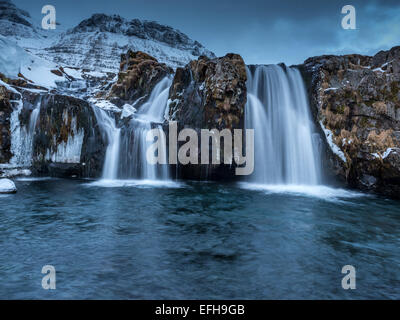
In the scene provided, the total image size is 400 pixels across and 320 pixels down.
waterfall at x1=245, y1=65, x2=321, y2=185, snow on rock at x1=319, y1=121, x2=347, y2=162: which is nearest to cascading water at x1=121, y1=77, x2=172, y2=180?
waterfall at x1=245, y1=65, x2=321, y2=185

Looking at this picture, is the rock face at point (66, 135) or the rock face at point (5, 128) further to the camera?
the rock face at point (66, 135)

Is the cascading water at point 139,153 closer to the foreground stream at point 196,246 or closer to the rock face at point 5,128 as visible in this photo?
the foreground stream at point 196,246

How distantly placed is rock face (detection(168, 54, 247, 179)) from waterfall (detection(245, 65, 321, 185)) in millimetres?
1185

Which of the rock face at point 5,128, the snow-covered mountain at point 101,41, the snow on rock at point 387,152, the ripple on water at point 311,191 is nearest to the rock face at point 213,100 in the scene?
the ripple on water at point 311,191

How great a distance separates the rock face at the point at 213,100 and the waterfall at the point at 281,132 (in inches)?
46.6

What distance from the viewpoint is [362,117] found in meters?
14.2

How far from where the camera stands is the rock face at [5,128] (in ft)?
51.3

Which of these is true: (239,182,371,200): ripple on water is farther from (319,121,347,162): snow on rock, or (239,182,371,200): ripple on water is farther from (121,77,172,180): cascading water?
(121,77,172,180): cascading water

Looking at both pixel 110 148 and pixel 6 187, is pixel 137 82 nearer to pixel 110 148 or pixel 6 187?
pixel 110 148

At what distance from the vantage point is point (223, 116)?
1531 cm

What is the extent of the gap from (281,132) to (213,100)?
4640 millimetres
